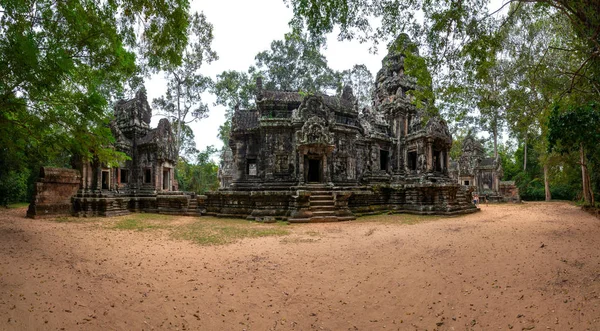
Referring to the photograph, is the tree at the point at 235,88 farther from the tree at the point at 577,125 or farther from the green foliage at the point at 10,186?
the tree at the point at 577,125

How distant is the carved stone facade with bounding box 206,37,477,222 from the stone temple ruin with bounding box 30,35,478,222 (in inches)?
2.2

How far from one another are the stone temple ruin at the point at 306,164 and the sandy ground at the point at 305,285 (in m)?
6.30

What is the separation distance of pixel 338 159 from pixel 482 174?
19898 mm

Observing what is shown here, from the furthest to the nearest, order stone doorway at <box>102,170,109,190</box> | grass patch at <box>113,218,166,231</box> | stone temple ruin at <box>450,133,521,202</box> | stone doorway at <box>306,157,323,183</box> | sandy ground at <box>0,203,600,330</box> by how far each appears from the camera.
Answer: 1. stone temple ruin at <box>450,133,521,202</box>
2. stone doorway at <box>102,170,109,190</box>
3. stone doorway at <box>306,157,323,183</box>
4. grass patch at <box>113,218,166,231</box>
5. sandy ground at <box>0,203,600,330</box>

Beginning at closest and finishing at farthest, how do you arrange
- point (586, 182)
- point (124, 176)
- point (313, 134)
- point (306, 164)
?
point (313, 134), point (306, 164), point (586, 182), point (124, 176)

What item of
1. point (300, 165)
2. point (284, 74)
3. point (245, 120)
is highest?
point (284, 74)

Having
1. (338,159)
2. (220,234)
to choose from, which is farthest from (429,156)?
(220,234)

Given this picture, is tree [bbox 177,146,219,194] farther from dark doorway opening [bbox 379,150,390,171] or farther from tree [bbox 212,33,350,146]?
dark doorway opening [bbox 379,150,390,171]

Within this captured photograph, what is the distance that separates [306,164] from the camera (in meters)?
15.1

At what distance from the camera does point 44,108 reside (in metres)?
6.36

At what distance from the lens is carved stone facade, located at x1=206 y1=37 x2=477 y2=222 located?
13.4m

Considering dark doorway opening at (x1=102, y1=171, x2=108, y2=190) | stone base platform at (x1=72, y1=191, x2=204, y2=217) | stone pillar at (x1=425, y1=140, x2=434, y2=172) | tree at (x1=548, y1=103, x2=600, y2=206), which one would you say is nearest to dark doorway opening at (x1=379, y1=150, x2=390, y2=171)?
stone pillar at (x1=425, y1=140, x2=434, y2=172)

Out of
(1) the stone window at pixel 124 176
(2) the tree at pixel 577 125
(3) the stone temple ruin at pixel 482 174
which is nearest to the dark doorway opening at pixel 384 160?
(2) the tree at pixel 577 125

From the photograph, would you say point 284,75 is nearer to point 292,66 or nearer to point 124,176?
point 292,66
